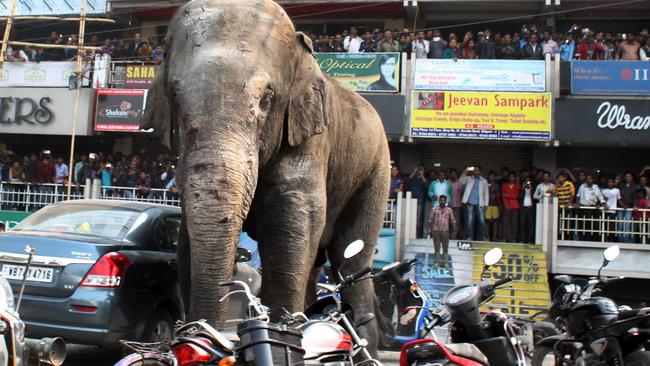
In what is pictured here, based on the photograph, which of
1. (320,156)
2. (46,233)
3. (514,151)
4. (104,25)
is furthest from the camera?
(104,25)

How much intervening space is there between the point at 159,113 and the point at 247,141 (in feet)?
3.41

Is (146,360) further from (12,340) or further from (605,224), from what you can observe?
(605,224)

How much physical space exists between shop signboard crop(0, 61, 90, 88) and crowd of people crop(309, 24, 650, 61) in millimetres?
7150

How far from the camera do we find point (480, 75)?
18891 millimetres

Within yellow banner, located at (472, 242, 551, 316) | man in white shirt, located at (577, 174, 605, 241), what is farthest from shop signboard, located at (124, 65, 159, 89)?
man in white shirt, located at (577, 174, 605, 241)

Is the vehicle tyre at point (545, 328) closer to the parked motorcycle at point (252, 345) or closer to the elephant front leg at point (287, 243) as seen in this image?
the elephant front leg at point (287, 243)

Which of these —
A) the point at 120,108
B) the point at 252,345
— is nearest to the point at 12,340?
the point at 252,345

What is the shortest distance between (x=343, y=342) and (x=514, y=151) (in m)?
17.9

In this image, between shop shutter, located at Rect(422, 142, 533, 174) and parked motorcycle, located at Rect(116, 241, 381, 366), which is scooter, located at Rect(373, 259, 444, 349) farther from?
shop shutter, located at Rect(422, 142, 533, 174)

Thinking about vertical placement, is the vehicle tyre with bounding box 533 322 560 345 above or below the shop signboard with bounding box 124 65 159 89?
below

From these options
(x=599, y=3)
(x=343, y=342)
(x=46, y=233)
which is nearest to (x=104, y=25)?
(x=599, y=3)

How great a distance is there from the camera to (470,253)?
1683 centimetres

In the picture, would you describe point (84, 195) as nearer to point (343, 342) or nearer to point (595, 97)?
point (595, 97)

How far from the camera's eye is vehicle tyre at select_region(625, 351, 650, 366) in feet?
18.5
